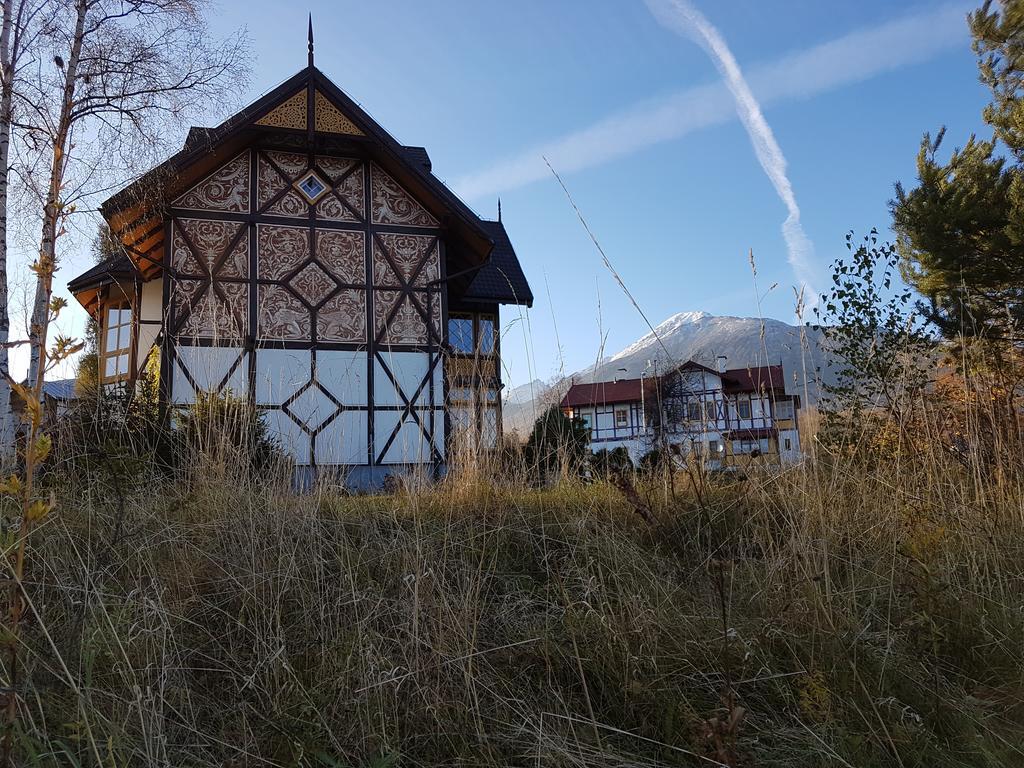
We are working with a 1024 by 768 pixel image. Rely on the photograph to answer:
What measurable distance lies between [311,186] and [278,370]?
108 inches

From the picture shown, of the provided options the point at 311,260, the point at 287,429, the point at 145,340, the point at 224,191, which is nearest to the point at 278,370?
the point at 287,429

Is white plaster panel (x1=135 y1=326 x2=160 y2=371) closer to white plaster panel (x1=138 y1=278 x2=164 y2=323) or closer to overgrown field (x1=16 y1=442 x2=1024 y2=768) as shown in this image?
white plaster panel (x1=138 y1=278 x2=164 y2=323)

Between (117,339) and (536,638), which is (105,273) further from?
(536,638)

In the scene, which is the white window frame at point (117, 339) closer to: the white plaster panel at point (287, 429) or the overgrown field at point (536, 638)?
the white plaster panel at point (287, 429)

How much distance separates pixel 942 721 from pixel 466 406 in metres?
3.48

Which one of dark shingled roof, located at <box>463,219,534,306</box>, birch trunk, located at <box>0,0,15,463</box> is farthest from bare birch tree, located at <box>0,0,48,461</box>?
dark shingled roof, located at <box>463,219,534,306</box>

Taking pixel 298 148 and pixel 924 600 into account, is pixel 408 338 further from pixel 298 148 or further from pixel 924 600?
pixel 924 600

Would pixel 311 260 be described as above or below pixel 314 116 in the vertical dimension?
below

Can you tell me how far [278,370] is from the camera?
9828 mm

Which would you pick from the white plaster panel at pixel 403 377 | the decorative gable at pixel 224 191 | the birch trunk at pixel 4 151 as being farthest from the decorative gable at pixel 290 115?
the white plaster panel at pixel 403 377

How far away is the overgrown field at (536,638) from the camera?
1.78 metres

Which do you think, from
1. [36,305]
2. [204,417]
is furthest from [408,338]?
[204,417]

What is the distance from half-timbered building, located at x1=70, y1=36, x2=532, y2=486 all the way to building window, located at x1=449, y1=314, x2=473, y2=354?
280cm

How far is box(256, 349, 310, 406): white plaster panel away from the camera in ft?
32.1
